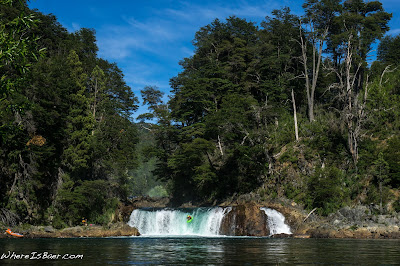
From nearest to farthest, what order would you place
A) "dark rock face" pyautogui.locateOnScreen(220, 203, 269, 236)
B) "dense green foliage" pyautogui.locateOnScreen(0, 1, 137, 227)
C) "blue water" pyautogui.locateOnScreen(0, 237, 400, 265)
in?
"blue water" pyautogui.locateOnScreen(0, 237, 400, 265) < "dense green foliage" pyautogui.locateOnScreen(0, 1, 137, 227) < "dark rock face" pyautogui.locateOnScreen(220, 203, 269, 236)

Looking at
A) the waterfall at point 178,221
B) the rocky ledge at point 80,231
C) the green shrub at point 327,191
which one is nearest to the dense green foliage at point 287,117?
the green shrub at point 327,191

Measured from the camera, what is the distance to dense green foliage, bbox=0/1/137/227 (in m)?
33.0

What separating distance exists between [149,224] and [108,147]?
11.9 metres

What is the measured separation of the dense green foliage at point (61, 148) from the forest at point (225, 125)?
5.3 inches

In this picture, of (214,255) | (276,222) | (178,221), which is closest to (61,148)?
(178,221)

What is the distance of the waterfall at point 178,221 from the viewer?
117 ft

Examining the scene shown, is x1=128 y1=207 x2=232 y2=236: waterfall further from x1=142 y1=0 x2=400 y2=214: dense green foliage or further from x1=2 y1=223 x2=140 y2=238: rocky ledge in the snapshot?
x1=142 y1=0 x2=400 y2=214: dense green foliage

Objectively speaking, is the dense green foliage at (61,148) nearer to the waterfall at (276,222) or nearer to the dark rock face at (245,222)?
the dark rock face at (245,222)

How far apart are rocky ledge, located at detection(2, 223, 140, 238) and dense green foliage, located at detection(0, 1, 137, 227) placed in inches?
84.2

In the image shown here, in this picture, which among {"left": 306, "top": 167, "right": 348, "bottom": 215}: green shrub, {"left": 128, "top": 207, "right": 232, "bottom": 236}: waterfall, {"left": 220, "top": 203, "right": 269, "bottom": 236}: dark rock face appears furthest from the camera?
{"left": 128, "top": 207, "right": 232, "bottom": 236}: waterfall

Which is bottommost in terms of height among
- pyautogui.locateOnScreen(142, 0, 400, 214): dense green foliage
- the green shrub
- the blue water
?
the blue water

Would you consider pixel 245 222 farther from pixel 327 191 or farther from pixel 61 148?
pixel 61 148

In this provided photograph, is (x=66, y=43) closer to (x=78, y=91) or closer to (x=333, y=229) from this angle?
(x=78, y=91)

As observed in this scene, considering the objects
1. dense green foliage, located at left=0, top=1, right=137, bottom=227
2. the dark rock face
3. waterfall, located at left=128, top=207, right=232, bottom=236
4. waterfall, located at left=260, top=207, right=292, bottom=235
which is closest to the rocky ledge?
dense green foliage, located at left=0, top=1, right=137, bottom=227
